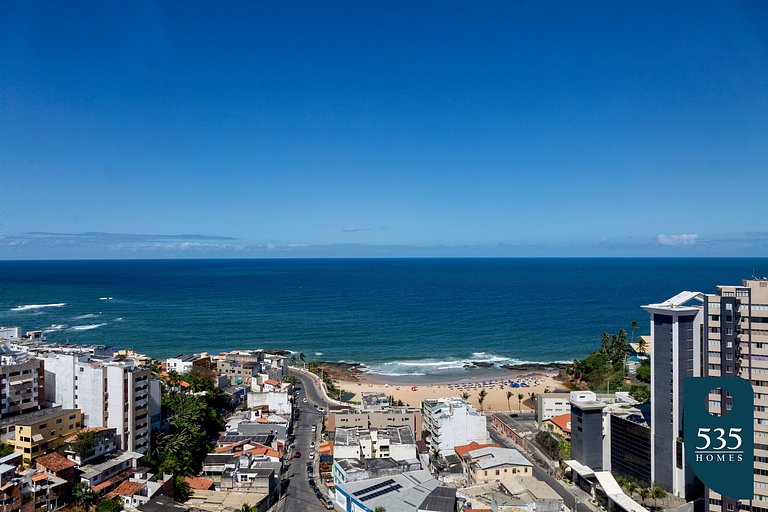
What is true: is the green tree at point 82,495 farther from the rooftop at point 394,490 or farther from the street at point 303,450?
the rooftop at point 394,490

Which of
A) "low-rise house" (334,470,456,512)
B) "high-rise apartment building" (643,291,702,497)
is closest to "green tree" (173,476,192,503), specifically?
"low-rise house" (334,470,456,512)

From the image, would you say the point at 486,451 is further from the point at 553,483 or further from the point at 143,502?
the point at 143,502

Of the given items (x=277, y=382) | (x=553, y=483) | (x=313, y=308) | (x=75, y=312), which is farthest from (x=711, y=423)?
(x=75, y=312)

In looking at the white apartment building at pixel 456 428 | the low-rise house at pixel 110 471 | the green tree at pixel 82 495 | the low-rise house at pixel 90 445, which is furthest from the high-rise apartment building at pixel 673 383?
the low-rise house at pixel 90 445

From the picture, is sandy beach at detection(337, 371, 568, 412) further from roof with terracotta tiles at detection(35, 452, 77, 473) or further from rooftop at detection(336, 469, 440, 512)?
roof with terracotta tiles at detection(35, 452, 77, 473)

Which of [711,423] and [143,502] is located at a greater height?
[711,423]
